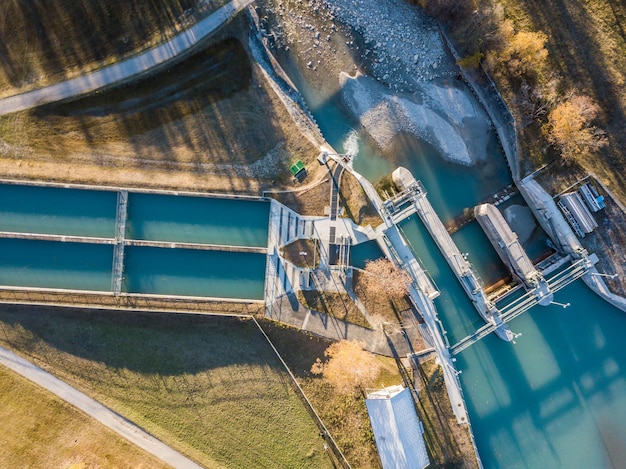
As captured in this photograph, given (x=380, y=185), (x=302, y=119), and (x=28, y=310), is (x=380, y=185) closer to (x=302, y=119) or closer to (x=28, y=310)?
(x=302, y=119)

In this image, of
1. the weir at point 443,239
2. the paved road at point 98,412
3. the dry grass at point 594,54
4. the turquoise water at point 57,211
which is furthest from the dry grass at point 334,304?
the dry grass at point 594,54

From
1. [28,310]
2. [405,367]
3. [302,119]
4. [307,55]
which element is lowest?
[405,367]

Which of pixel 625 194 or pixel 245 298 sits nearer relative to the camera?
pixel 245 298

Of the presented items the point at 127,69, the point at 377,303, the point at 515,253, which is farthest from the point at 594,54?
the point at 127,69

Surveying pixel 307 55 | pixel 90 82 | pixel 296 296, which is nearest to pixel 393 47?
pixel 307 55

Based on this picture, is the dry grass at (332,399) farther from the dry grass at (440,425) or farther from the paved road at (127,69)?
the paved road at (127,69)

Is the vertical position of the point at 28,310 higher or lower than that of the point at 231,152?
lower
